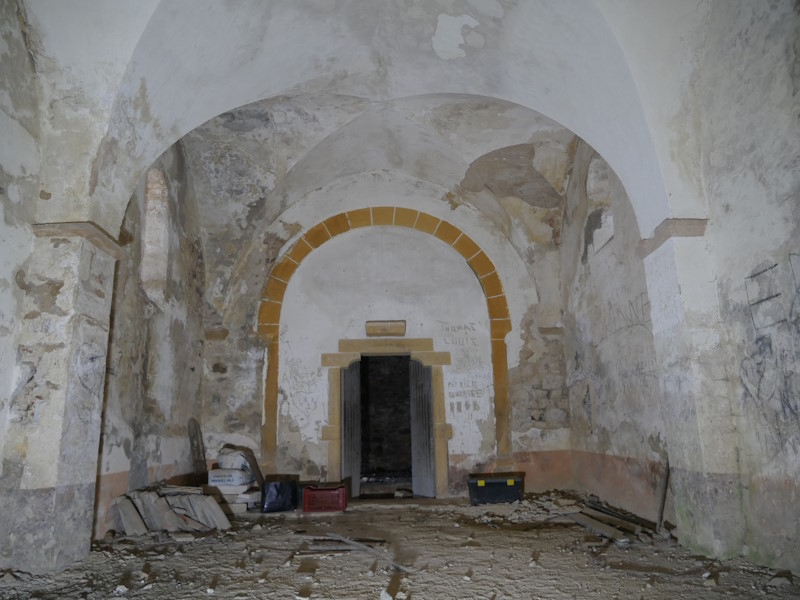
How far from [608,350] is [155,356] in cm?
495

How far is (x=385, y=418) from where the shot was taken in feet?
41.4

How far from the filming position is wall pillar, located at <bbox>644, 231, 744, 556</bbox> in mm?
3730

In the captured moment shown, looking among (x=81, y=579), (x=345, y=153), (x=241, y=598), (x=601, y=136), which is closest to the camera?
(x=241, y=598)

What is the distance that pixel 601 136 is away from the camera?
4.77 meters

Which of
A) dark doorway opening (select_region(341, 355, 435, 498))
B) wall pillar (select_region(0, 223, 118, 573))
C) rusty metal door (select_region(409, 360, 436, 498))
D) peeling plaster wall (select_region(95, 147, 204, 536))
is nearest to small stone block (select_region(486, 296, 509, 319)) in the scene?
rusty metal door (select_region(409, 360, 436, 498))

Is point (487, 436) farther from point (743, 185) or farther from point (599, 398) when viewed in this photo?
point (743, 185)

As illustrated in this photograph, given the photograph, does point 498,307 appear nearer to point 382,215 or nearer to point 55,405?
point 382,215

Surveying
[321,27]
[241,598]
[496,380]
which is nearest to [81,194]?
[321,27]

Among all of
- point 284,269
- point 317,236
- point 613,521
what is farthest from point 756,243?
point 284,269

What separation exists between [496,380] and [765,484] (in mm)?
4165

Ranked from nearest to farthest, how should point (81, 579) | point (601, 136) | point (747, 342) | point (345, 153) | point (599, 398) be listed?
point (81, 579) < point (747, 342) < point (601, 136) < point (599, 398) < point (345, 153)

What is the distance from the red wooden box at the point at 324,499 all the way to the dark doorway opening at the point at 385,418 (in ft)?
19.2

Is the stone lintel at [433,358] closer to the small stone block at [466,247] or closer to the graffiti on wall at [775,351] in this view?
the small stone block at [466,247]

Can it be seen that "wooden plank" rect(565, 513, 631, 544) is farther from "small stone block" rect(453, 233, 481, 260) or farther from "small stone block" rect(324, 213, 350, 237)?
"small stone block" rect(324, 213, 350, 237)
